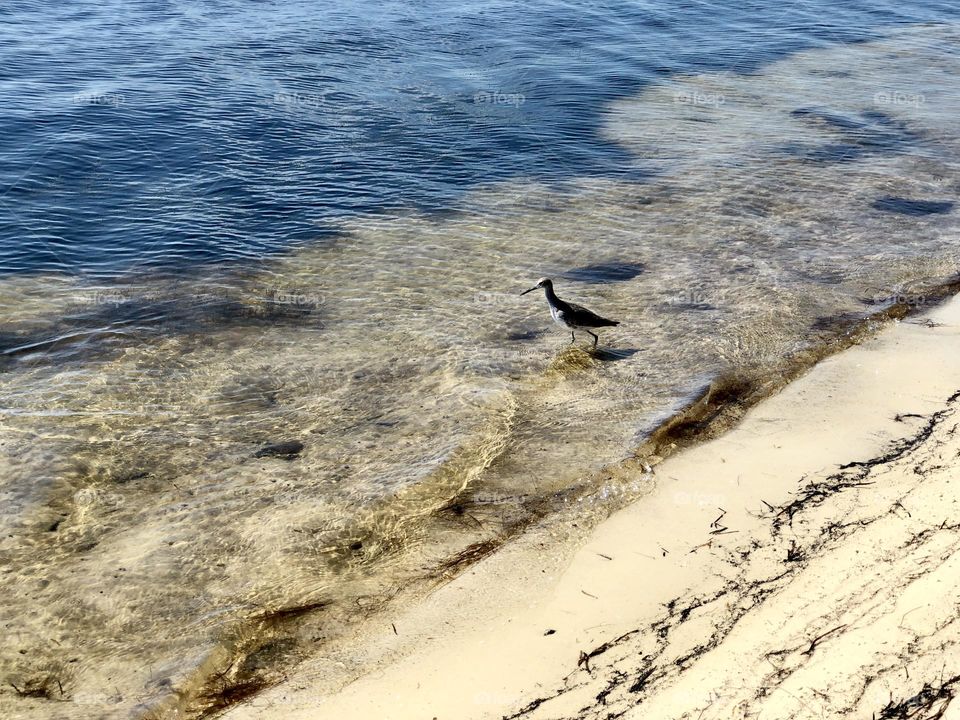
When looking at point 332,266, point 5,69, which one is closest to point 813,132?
point 332,266

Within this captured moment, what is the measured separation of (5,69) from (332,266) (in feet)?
39.2

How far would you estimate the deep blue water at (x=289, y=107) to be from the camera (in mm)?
14016

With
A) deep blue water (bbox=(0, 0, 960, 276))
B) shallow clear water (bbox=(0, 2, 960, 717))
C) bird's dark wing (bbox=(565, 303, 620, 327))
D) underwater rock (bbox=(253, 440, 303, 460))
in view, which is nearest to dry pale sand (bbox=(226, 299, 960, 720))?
shallow clear water (bbox=(0, 2, 960, 717))

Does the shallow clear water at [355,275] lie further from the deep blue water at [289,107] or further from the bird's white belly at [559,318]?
the bird's white belly at [559,318]

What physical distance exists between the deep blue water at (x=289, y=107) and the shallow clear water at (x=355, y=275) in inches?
3.8

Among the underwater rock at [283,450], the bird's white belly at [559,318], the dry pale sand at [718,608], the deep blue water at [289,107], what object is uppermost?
the deep blue water at [289,107]

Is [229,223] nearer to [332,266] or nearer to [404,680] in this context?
[332,266]

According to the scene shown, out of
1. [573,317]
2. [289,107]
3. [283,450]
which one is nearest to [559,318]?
[573,317]

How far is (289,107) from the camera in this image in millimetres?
18500

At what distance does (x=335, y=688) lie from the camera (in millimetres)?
5793

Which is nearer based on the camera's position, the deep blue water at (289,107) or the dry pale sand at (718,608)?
the dry pale sand at (718,608)

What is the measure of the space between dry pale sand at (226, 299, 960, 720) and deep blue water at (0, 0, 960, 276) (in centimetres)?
812

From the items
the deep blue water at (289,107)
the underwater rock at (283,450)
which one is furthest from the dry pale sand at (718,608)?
the deep blue water at (289,107)

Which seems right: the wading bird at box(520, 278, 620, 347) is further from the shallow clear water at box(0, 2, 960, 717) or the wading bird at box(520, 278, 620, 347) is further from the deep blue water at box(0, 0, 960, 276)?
the deep blue water at box(0, 0, 960, 276)
